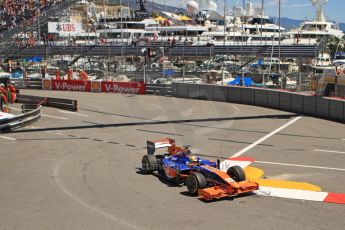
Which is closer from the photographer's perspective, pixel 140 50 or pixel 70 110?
pixel 70 110

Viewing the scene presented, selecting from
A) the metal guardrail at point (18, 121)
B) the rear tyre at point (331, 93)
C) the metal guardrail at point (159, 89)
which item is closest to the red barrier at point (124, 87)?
the metal guardrail at point (159, 89)

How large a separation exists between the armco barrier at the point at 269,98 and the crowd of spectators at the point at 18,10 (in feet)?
125

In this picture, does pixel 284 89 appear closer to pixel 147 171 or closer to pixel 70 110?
pixel 70 110

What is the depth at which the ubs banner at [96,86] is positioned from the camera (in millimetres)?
34906

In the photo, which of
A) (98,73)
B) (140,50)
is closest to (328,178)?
(98,73)

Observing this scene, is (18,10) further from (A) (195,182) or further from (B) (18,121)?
(A) (195,182)

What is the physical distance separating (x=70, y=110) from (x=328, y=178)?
16961mm

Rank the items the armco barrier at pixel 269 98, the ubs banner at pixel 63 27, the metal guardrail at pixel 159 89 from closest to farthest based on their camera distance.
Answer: the armco barrier at pixel 269 98, the metal guardrail at pixel 159 89, the ubs banner at pixel 63 27

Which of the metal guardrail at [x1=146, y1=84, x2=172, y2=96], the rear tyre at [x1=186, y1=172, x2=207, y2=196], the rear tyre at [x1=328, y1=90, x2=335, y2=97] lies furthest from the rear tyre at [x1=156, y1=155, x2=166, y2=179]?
the metal guardrail at [x1=146, y1=84, x2=172, y2=96]

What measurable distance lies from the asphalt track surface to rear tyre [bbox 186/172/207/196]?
218 millimetres

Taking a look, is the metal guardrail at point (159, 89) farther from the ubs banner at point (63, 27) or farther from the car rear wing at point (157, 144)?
the ubs banner at point (63, 27)

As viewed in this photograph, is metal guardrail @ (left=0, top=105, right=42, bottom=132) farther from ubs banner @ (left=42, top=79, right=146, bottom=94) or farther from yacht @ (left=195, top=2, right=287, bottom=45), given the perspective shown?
yacht @ (left=195, top=2, right=287, bottom=45)

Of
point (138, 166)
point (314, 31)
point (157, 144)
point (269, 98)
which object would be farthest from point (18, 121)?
point (314, 31)

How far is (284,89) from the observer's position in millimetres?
26688
